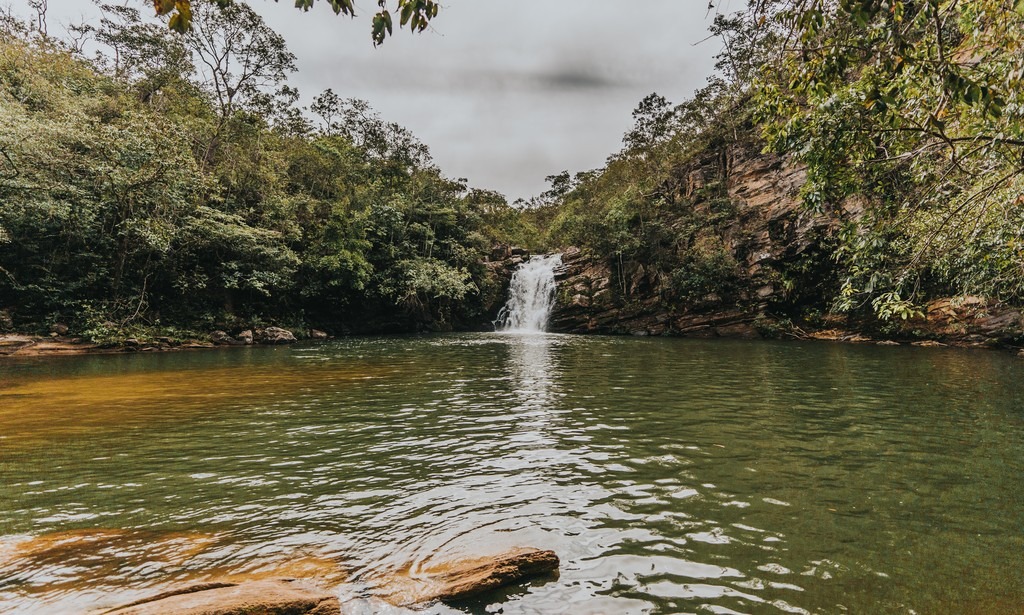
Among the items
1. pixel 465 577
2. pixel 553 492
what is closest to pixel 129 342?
pixel 553 492

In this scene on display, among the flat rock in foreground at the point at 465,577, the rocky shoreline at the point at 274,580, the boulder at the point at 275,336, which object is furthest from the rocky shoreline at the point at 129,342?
the flat rock in foreground at the point at 465,577

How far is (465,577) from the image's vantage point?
350cm

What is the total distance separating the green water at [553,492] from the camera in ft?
11.6

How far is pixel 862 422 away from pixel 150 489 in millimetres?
10169

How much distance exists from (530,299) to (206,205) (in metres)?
22.6

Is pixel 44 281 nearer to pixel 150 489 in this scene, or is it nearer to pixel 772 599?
pixel 150 489

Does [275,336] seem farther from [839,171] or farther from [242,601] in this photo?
[839,171]

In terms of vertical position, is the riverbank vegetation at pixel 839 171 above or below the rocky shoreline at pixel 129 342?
above

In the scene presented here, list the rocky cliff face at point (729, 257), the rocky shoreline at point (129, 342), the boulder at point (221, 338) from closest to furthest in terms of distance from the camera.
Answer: the rocky shoreline at point (129, 342), the boulder at point (221, 338), the rocky cliff face at point (729, 257)

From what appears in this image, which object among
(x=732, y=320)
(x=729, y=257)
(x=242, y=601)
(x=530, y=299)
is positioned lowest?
(x=242, y=601)

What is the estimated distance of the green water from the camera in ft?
11.6

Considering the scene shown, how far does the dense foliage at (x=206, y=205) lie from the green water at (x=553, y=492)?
1394 centimetres

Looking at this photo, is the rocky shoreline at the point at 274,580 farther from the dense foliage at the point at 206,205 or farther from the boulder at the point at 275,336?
the boulder at the point at 275,336

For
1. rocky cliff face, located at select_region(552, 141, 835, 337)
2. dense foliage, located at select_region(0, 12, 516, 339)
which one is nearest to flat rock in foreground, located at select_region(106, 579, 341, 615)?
dense foliage, located at select_region(0, 12, 516, 339)
